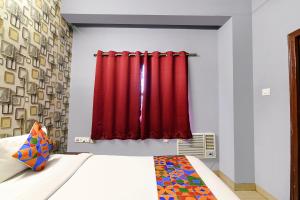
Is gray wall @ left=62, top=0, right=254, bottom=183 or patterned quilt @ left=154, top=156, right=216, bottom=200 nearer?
patterned quilt @ left=154, top=156, right=216, bottom=200

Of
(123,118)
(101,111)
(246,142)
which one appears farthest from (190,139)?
(101,111)

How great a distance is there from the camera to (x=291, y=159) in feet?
5.58

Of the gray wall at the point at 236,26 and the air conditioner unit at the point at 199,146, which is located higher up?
the gray wall at the point at 236,26

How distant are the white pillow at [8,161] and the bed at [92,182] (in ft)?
0.14

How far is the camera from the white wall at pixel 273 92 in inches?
71.2

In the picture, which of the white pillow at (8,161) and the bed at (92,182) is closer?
the bed at (92,182)

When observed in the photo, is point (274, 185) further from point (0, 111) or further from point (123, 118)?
point (0, 111)

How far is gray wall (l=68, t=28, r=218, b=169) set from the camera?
110 inches

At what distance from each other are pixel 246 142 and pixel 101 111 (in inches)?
86.8

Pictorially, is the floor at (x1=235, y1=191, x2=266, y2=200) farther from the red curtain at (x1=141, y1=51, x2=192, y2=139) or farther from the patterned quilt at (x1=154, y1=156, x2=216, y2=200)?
the patterned quilt at (x1=154, y1=156, x2=216, y2=200)

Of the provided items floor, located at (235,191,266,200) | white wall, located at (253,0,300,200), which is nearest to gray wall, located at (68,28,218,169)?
white wall, located at (253,0,300,200)

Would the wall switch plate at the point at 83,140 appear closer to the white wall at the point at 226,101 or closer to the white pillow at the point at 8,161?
the white pillow at the point at 8,161

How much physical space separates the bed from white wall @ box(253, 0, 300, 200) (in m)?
1.05

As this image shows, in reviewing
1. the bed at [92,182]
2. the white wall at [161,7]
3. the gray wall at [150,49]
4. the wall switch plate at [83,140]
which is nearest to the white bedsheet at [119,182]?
the bed at [92,182]
